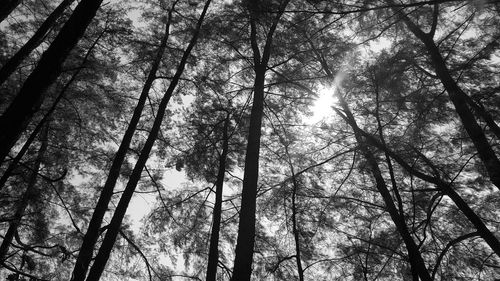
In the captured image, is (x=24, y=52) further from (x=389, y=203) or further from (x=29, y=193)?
(x=389, y=203)

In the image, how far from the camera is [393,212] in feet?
15.6

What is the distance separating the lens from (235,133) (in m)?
8.77

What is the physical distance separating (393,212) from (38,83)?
4818mm

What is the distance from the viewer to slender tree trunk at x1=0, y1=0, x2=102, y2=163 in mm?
1921

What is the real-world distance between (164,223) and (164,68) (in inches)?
176

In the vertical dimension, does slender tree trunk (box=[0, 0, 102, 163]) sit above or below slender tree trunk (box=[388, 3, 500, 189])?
below

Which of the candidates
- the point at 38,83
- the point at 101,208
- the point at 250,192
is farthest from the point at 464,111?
the point at 101,208

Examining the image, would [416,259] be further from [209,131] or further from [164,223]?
[164,223]

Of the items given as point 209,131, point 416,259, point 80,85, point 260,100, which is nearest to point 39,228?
point 80,85

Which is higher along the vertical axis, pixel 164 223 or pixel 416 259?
pixel 164 223

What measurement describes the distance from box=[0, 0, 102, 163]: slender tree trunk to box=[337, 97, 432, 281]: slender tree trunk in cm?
351

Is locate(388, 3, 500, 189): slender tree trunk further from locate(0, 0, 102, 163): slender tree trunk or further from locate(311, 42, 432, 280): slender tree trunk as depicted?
locate(0, 0, 102, 163): slender tree trunk

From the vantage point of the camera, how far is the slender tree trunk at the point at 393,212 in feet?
11.0

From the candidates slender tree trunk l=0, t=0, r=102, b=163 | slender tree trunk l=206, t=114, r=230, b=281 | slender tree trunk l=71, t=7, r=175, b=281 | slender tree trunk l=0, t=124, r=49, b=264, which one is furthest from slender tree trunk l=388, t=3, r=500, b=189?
slender tree trunk l=0, t=124, r=49, b=264
